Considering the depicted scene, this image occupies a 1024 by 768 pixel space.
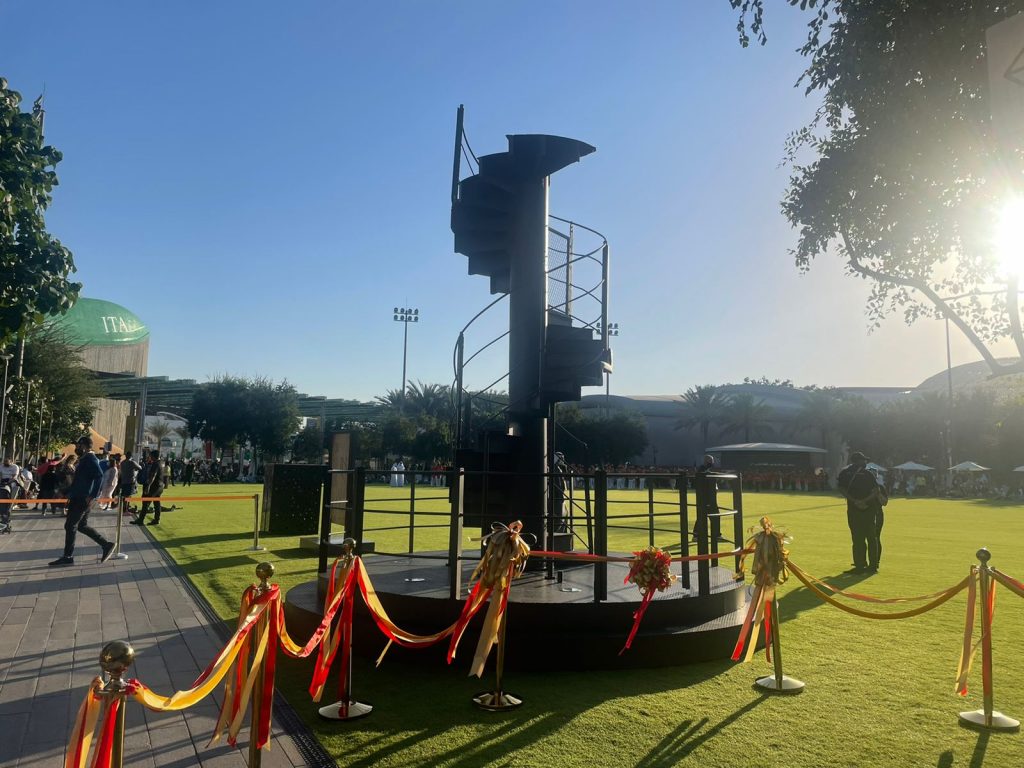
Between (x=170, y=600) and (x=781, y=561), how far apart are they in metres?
6.77

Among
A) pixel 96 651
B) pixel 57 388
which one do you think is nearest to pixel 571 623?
pixel 96 651

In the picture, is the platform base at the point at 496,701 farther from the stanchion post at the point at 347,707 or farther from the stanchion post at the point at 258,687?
the stanchion post at the point at 258,687

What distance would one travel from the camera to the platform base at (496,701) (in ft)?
15.4

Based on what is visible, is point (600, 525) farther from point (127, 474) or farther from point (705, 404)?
point (705, 404)

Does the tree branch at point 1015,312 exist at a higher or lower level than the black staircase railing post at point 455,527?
higher

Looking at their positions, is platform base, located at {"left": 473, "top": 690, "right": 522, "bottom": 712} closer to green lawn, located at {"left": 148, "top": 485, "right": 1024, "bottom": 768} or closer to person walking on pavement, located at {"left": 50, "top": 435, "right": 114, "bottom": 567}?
green lawn, located at {"left": 148, "top": 485, "right": 1024, "bottom": 768}

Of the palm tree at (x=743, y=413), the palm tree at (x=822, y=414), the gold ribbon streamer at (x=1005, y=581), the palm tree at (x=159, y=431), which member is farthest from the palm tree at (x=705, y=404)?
the gold ribbon streamer at (x=1005, y=581)

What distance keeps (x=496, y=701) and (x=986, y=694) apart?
3.15 m

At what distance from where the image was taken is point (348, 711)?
178 inches

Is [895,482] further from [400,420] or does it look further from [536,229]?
[536,229]

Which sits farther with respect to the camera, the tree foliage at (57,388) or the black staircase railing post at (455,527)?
the tree foliage at (57,388)

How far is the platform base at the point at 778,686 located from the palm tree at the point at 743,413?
66.6 metres

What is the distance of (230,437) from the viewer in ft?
184

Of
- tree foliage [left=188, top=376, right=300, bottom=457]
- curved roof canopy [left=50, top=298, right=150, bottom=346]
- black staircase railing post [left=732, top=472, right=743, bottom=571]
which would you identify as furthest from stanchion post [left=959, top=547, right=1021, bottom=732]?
curved roof canopy [left=50, top=298, right=150, bottom=346]
